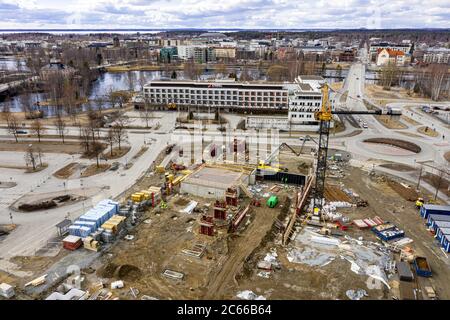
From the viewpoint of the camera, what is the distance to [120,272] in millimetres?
12711

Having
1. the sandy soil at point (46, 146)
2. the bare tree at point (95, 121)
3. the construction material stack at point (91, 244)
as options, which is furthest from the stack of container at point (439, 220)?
the bare tree at point (95, 121)

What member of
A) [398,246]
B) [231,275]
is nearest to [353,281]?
[398,246]

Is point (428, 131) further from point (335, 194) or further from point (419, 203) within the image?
point (335, 194)

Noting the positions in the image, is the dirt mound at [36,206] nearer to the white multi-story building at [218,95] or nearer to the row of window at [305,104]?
the row of window at [305,104]

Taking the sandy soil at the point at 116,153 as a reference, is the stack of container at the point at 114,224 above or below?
below

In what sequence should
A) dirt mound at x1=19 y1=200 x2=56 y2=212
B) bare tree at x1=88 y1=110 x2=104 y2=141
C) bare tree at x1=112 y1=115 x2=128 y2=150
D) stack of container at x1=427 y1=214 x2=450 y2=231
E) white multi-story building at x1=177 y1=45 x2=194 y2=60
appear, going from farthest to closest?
white multi-story building at x1=177 y1=45 x2=194 y2=60 < bare tree at x1=88 y1=110 x2=104 y2=141 < bare tree at x1=112 y1=115 x2=128 y2=150 < dirt mound at x1=19 y1=200 x2=56 y2=212 < stack of container at x1=427 y1=214 x2=450 y2=231

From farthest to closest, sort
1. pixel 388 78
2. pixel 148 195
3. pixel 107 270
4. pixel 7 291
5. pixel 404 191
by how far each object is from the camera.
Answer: pixel 388 78
pixel 404 191
pixel 148 195
pixel 107 270
pixel 7 291

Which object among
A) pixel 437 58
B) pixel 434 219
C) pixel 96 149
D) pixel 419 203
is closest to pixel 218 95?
pixel 96 149

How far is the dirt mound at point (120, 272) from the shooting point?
12531mm

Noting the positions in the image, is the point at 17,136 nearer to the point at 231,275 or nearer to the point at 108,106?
the point at 108,106

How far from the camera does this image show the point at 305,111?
3116cm

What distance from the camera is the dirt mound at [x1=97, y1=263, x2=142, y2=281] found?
12.5 meters

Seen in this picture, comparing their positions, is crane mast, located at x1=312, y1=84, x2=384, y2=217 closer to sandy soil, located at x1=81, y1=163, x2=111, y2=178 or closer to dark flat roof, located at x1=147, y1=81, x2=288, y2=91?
sandy soil, located at x1=81, y1=163, x2=111, y2=178

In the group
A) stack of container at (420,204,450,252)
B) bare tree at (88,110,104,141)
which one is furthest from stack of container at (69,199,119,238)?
stack of container at (420,204,450,252)
